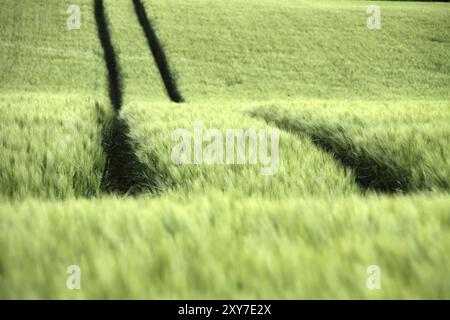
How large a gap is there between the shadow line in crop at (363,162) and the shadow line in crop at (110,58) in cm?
1110

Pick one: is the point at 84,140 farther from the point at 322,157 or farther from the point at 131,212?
the point at 131,212

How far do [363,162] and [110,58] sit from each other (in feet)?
69.3

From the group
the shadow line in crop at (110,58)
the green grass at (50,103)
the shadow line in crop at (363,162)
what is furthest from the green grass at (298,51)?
the shadow line in crop at (363,162)

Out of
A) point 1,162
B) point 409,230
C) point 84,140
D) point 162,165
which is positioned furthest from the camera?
point 84,140

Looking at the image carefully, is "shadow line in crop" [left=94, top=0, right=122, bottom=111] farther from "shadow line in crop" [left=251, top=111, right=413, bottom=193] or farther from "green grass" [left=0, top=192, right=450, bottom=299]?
"green grass" [left=0, top=192, right=450, bottom=299]

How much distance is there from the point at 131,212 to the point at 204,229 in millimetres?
413

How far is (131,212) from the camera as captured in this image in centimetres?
179

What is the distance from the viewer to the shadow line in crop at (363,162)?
14.6ft

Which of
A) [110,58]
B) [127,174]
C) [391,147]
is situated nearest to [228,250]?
[391,147]

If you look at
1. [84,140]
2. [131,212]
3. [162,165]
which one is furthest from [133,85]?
[131,212]

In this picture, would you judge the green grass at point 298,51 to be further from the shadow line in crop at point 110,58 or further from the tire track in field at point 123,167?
the tire track in field at point 123,167

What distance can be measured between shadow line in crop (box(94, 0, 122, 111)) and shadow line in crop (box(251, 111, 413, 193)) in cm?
1110

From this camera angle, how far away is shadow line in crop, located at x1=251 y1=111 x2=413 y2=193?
4449 millimetres

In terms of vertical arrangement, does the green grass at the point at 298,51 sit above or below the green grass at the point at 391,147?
above
